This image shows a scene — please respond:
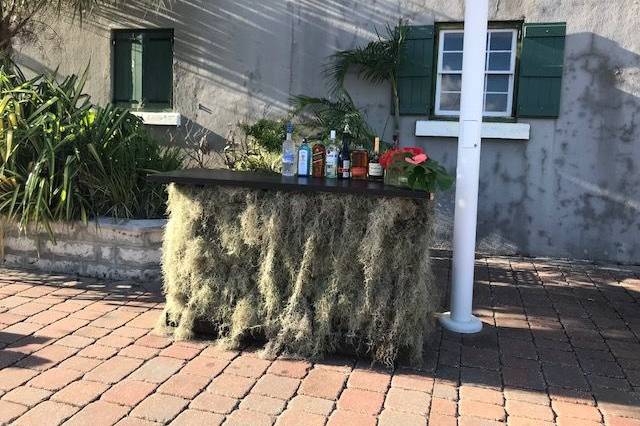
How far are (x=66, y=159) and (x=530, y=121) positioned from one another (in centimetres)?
487

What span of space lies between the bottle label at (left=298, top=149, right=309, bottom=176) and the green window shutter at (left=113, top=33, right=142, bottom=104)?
14.4 feet

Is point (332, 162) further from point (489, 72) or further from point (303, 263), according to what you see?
point (489, 72)

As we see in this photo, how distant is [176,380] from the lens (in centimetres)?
320

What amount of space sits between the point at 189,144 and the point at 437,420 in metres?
5.36

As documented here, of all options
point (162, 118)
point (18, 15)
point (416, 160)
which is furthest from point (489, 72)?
point (18, 15)

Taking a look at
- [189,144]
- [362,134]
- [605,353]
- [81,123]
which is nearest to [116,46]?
[189,144]

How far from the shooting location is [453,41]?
21.7 feet

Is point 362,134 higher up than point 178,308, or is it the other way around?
point 362,134

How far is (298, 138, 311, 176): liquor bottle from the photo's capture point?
4016 mm

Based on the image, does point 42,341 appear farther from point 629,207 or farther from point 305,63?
point 629,207

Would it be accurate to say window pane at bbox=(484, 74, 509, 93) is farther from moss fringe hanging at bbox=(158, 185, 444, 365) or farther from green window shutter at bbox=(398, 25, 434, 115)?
moss fringe hanging at bbox=(158, 185, 444, 365)

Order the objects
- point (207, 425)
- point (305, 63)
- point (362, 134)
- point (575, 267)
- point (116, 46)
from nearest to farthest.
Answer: point (207, 425) < point (362, 134) < point (575, 267) < point (305, 63) < point (116, 46)

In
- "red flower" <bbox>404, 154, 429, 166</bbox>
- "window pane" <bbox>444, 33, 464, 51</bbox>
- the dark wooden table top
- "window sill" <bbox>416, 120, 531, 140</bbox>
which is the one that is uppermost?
"window pane" <bbox>444, 33, 464, 51</bbox>

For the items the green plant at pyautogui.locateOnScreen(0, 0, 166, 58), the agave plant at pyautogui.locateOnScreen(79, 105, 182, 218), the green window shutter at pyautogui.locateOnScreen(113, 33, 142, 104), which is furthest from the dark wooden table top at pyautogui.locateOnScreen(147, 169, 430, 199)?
the green window shutter at pyautogui.locateOnScreen(113, 33, 142, 104)
